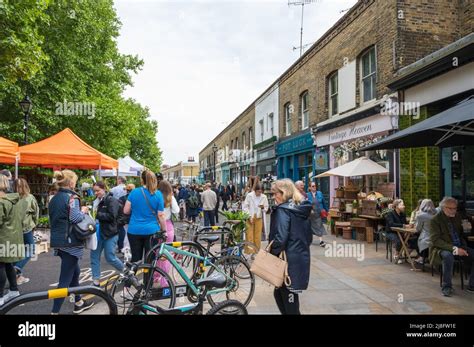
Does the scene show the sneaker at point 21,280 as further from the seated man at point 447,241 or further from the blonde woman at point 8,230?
the seated man at point 447,241

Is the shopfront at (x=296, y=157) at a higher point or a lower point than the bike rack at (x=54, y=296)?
higher

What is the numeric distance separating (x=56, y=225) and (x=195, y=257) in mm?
1801

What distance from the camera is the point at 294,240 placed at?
388 cm

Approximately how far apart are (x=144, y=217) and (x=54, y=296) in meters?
2.50

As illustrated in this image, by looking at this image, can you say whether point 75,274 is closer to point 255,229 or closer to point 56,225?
point 56,225

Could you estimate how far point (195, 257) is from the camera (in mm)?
5070

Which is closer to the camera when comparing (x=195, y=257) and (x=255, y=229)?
(x=195, y=257)

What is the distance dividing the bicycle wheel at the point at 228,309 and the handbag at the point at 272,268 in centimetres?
42

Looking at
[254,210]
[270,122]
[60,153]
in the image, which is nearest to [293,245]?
[254,210]

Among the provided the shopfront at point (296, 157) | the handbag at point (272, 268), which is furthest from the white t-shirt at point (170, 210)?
the shopfront at point (296, 157)

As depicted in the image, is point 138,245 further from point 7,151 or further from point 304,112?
point 304,112

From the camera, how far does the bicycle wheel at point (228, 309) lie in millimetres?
3777

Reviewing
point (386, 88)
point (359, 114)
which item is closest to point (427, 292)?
point (386, 88)

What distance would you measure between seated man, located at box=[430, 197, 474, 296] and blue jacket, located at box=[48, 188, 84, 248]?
5364 mm
